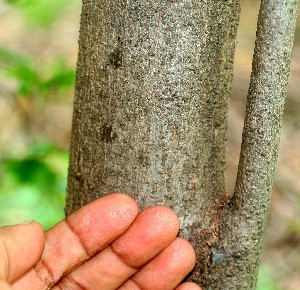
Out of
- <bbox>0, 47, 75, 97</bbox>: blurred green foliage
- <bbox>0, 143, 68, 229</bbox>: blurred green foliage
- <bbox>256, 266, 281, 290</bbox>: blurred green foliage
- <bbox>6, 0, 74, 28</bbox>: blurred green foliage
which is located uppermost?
<bbox>6, 0, 74, 28</bbox>: blurred green foliage

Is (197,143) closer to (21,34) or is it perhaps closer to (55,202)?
(55,202)

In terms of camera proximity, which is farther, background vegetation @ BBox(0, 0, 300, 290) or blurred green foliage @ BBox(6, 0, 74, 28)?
blurred green foliage @ BBox(6, 0, 74, 28)

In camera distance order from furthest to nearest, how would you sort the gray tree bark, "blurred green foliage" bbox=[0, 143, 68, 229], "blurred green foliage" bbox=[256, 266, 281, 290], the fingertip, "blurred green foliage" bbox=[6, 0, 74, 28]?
"blurred green foliage" bbox=[6, 0, 74, 28]
"blurred green foliage" bbox=[0, 143, 68, 229]
"blurred green foliage" bbox=[256, 266, 281, 290]
the fingertip
the gray tree bark

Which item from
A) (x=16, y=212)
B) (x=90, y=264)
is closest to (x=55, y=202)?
(x=16, y=212)

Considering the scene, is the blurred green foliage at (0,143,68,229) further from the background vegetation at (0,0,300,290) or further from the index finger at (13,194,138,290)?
the index finger at (13,194,138,290)

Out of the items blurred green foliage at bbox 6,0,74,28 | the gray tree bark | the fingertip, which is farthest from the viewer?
blurred green foliage at bbox 6,0,74,28

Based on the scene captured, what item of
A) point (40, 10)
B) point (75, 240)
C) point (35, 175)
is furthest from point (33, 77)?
point (75, 240)

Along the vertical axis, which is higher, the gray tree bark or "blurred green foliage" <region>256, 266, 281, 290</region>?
the gray tree bark

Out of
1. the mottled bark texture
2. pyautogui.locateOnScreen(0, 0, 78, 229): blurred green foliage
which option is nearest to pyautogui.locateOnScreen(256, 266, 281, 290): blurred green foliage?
pyautogui.locateOnScreen(0, 0, 78, 229): blurred green foliage
